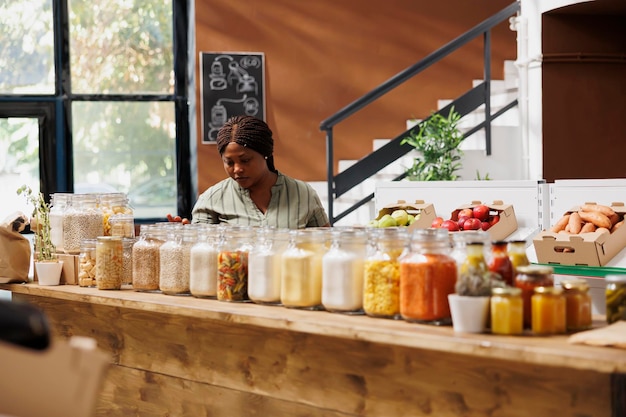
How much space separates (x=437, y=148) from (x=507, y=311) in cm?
451

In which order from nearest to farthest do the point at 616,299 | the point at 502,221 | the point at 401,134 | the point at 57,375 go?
1. the point at 57,375
2. the point at 616,299
3. the point at 502,221
4. the point at 401,134

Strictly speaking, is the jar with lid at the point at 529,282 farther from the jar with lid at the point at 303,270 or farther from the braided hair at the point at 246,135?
the braided hair at the point at 246,135

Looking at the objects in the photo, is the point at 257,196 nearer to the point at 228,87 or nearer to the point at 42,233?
the point at 42,233

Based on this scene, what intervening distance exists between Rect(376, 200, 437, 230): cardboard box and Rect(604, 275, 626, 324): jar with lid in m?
2.16

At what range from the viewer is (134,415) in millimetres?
3143

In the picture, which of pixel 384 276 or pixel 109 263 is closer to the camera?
pixel 384 276

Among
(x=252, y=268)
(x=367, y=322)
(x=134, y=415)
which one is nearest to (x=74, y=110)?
(x=134, y=415)

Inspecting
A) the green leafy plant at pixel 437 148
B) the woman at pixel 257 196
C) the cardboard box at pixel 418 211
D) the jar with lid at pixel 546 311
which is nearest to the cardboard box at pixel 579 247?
the cardboard box at pixel 418 211

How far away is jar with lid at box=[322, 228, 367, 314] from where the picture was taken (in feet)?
7.97

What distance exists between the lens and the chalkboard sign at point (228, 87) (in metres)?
7.15

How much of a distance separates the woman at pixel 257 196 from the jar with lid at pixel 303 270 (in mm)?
1138

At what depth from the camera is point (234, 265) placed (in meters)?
2.70

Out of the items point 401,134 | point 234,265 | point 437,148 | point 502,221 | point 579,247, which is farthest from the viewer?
point 401,134

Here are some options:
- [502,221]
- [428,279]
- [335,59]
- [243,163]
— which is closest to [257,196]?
[243,163]
